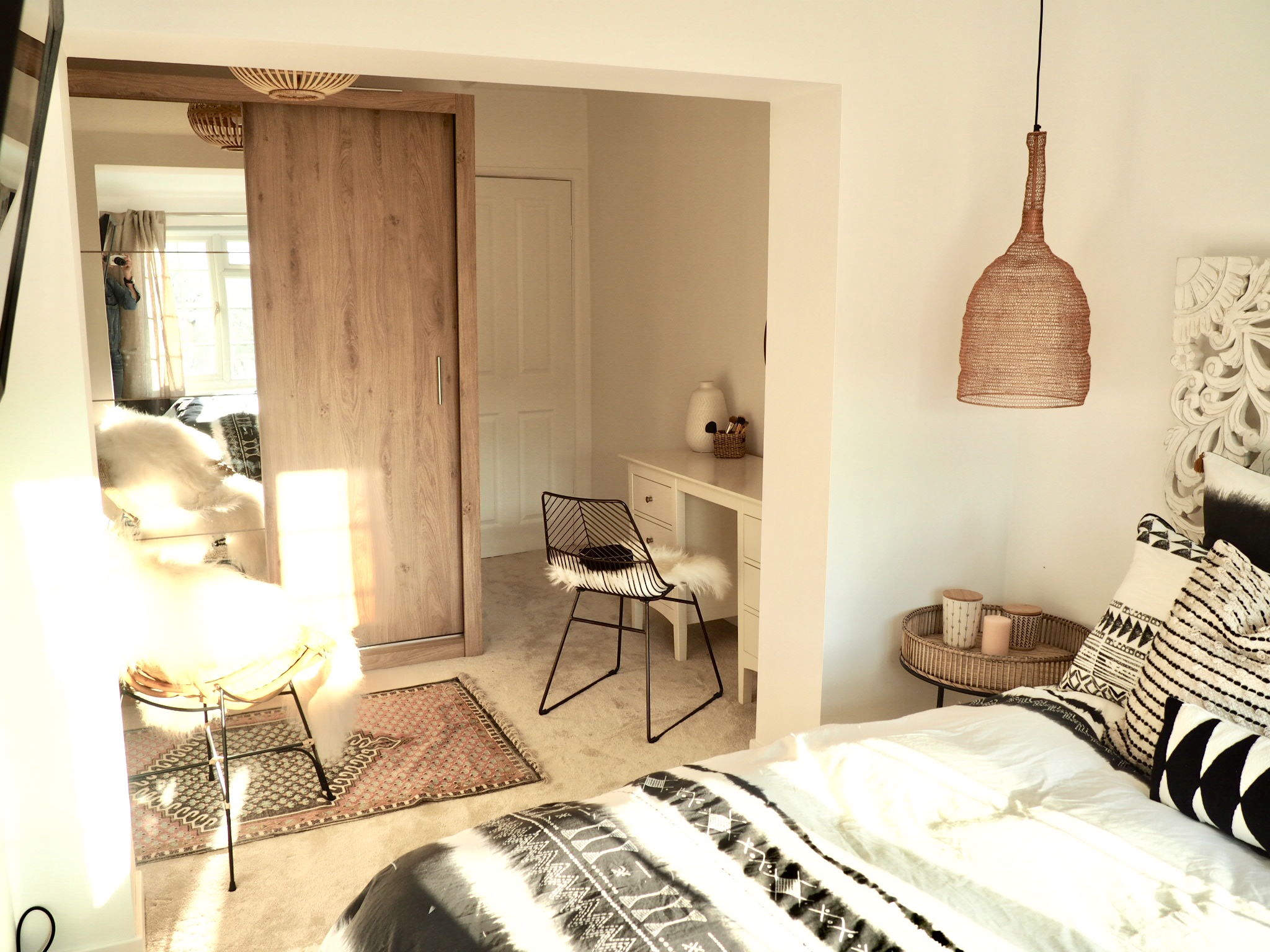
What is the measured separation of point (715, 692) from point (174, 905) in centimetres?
187

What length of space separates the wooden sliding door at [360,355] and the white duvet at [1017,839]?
7.08 feet

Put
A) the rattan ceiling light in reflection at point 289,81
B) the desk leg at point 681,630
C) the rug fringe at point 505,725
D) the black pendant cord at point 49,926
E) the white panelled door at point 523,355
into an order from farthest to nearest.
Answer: the white panelled door at point 523,355
the desk leg at point 681,630
the rug fringe at point 505,725
the rattan ceiling light in reflection at point 289,81
the black pendant cord at point 49,926

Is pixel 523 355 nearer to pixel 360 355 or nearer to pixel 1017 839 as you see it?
pixel 360 355

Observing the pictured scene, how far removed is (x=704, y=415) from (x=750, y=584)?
0.96 metres

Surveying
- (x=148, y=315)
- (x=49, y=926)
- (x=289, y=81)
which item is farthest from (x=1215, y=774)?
(x=148, y=315)

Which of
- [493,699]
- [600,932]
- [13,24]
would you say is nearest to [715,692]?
[493,699]

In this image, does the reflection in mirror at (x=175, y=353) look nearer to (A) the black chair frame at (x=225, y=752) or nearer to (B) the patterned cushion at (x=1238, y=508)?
(A) the black chair frame at (x=225, y=752)

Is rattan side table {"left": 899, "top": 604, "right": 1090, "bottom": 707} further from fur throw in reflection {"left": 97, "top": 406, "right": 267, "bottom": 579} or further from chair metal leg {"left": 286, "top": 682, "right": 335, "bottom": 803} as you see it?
fur throw in reflection {"left": 97, "top": 406, "right": 267, "bottom": 579}

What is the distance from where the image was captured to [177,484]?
353 centimetres

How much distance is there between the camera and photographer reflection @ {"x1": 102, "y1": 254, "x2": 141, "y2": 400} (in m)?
3.36

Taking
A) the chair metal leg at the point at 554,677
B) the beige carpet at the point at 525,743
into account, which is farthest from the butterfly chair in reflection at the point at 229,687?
the chair metal leg at the point at 554,677

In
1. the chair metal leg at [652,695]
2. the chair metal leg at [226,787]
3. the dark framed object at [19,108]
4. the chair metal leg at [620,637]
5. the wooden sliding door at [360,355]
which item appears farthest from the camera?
the chair metal leg at [620,637]

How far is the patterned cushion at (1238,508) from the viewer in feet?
6.36

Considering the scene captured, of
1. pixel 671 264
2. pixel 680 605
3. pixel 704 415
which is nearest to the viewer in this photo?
pixel 680 605
